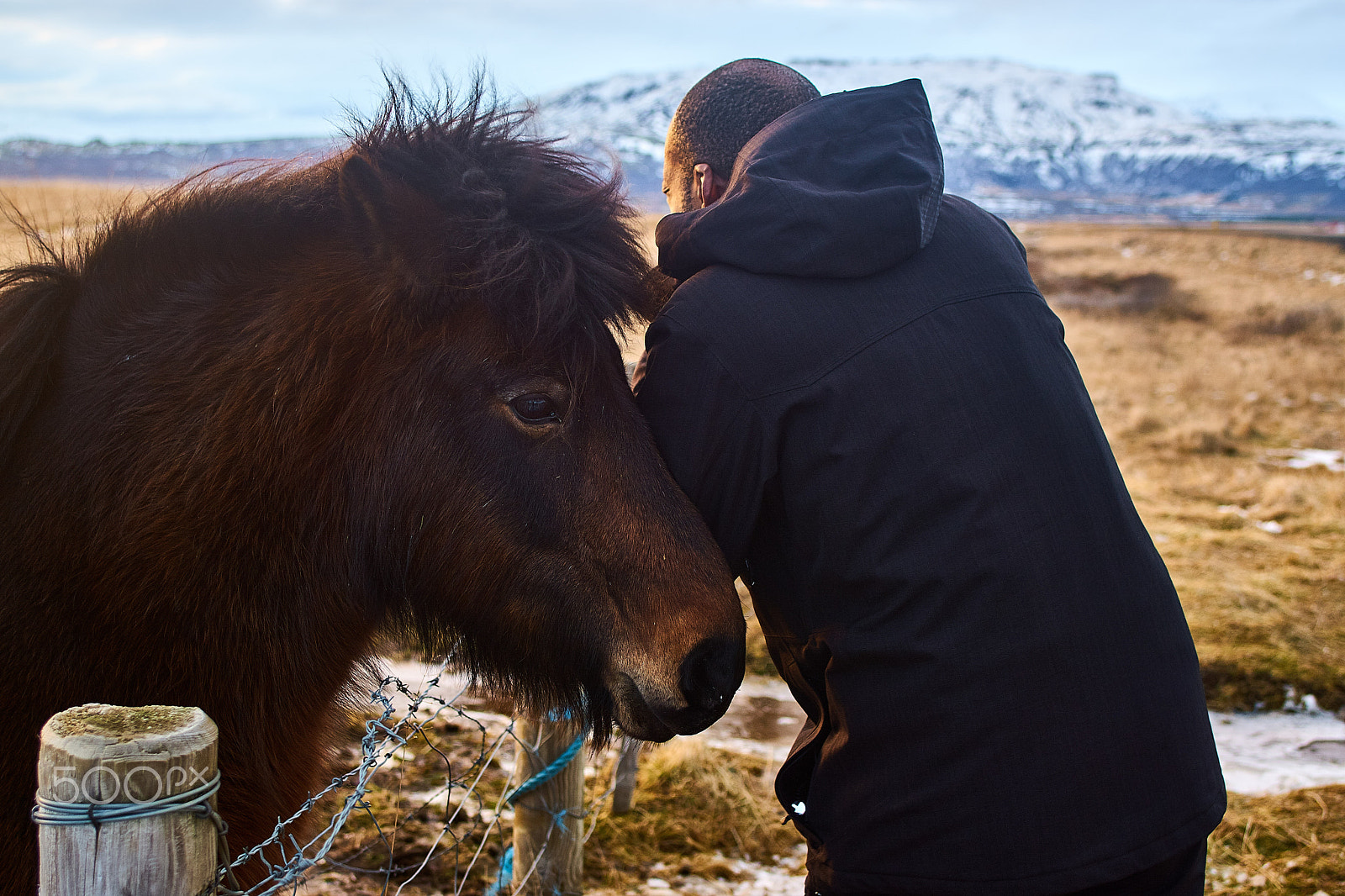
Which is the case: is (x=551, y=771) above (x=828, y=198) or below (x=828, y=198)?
below

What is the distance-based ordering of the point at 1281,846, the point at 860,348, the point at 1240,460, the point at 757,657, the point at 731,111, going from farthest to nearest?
the point at 1240,460 < the point at 757,657 < the point at 1281,846 < the point at 731,111 < the point at 860,348

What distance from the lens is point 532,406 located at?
2.00 metres

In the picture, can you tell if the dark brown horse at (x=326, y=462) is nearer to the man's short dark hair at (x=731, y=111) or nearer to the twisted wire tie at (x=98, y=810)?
the man's short dark hair at (x=731, y=111)

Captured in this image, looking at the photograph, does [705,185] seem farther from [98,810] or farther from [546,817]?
[546,817]

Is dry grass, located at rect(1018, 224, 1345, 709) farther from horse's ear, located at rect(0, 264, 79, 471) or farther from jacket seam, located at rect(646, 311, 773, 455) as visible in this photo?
horse's ear, located at rect(0, 264, 79, 471)

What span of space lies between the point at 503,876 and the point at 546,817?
0.32 m

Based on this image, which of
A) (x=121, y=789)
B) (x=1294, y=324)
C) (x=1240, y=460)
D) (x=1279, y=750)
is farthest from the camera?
(x=1294, y=324)

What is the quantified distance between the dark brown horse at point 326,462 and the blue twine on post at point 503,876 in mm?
1576

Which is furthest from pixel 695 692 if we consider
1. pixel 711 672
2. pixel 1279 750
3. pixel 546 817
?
pixel 1279 750

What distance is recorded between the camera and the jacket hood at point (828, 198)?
6.25 feet

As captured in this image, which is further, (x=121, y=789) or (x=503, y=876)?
(x=503, y=876)

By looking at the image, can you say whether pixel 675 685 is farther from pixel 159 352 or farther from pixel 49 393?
pixel 49 393

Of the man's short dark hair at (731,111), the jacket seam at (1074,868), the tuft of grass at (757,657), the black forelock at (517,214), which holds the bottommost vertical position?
the tuft of grass at (757,657)

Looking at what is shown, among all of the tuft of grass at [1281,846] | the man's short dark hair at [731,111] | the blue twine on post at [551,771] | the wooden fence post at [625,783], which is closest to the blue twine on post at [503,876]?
the blue twine on post at [551,771]
